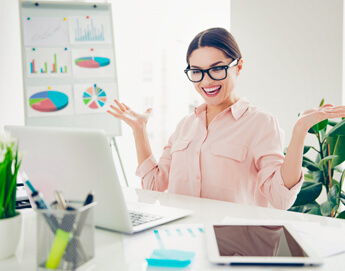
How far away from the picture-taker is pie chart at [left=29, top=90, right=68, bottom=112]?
259cm

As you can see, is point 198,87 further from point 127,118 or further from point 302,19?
point 302,19

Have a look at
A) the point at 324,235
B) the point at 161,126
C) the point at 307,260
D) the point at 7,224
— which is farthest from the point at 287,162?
the point at 161,126

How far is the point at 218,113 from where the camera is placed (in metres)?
1.67

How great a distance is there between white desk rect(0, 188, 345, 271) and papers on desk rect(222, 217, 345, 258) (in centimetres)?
3

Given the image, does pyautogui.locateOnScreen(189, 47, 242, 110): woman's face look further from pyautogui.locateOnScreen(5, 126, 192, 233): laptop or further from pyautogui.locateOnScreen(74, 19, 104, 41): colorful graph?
pyautogui.locateOnScreen(74, 19, 104, 41): colorful graph

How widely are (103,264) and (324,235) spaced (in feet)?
1.73

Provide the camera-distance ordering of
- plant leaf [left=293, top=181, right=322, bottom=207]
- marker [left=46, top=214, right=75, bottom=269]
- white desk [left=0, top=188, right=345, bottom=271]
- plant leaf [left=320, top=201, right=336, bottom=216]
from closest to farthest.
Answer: marker [left=46, top=214, right=75, bottom=269]
white desk [left=0, top=188, right=345, bottom=271]
plant leaf [left=320, top=201, right=336, bottom=216]
plant leaf [left=293, top=181, right=322, bottom=207]

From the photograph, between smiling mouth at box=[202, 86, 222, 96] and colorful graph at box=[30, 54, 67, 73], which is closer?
smiling mouth at box=[202, 86, 222, 96]

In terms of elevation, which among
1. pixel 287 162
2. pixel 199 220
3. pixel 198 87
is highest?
pixel 198 87

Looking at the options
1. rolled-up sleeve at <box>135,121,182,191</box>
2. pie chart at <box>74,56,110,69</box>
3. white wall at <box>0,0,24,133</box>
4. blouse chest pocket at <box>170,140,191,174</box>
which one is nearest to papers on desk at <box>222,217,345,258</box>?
blouse chest pocket at <box>170,140,191,174</box>

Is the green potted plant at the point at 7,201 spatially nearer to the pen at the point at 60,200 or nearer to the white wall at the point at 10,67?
the pen at the point at 60,200

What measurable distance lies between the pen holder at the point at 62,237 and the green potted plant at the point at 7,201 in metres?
0.16

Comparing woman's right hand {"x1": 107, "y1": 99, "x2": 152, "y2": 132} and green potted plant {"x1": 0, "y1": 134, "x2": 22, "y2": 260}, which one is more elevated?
woman's right hand {"x1": 107, "y1": 99, "x2": 152, "y2": 132}

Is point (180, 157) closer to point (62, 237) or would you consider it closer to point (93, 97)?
point (62, 237)
